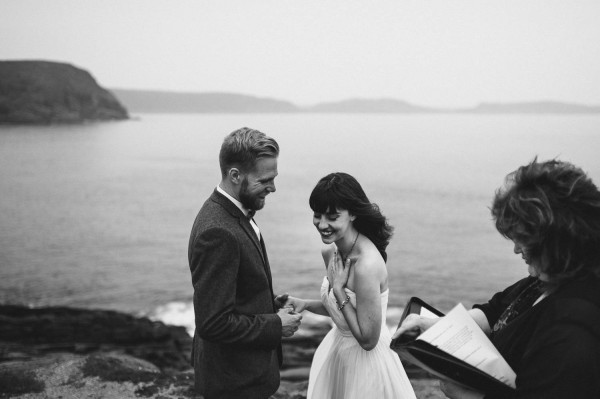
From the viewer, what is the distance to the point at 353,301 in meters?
3.84

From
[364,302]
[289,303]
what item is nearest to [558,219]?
[364,302]

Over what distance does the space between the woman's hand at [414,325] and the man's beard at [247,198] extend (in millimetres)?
1395

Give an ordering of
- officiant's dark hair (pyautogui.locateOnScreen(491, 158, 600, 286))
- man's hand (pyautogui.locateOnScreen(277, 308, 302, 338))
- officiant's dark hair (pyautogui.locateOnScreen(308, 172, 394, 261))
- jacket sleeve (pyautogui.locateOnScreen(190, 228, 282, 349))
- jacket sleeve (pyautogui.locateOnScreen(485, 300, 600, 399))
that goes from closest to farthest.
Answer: jacket sleeve (pyautogui.locateOnScreen(485, 300, 600, 399)) → officiant's dark hair (pyautogui.locateOnScreen(491, 158, 600, 286)) → jacket sleeve (pyautogui.locateOnScreen(190, 228, 282, 349)) → man's hand (pyautogui.locateOnScreen(277, 308, 302, 338)) → officiant's dark hair (pyautogui.locateOnScreen(308, 172, 394, 261))

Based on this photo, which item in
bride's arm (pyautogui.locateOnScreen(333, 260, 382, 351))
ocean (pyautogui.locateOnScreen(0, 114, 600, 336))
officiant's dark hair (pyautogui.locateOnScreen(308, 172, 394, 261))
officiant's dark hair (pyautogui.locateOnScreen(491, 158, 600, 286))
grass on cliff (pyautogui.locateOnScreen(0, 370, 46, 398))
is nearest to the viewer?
officiant's dark hair (pyautogui.locateOnScreen(491, 158, 600, 286))

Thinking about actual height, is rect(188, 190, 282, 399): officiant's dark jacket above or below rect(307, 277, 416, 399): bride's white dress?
above

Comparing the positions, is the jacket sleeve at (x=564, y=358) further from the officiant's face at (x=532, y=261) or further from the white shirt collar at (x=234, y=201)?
the white shirt collar at (x=234, y=201)

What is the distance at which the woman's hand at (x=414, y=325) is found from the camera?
269 cm

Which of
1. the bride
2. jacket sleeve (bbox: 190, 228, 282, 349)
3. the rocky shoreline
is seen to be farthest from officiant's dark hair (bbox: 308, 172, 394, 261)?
the rocky shoreline

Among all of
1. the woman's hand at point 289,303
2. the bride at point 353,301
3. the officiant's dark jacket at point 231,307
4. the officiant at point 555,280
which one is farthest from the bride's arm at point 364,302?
the officiant at point 555,280

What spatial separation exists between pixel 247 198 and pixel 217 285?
694mm

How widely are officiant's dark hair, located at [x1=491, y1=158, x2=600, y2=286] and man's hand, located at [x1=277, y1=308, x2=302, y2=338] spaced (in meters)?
1.87

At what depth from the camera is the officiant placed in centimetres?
192

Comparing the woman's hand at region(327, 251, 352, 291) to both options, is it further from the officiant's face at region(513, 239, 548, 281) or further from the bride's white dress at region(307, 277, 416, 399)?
the officiant's face at region(513, 239, 548, 281)

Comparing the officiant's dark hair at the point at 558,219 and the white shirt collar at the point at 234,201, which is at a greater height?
the officiant's dark hair at the point at 558,219
